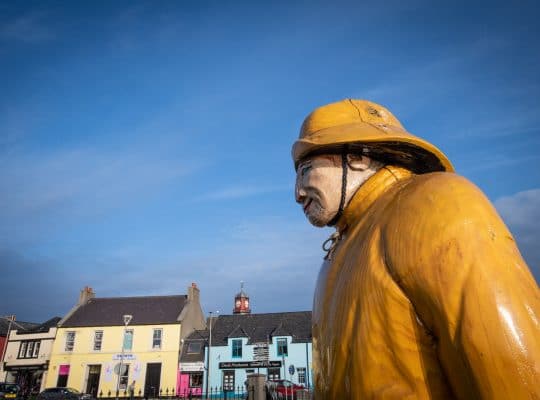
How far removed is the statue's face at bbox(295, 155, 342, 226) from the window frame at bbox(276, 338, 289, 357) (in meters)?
35.2

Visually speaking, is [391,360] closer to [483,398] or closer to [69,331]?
[483,398]

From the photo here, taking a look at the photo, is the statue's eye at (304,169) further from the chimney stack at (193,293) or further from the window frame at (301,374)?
the chimney stack at (193,293)

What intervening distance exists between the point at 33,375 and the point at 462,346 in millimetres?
46138

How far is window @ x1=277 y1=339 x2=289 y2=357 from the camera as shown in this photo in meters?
34.1

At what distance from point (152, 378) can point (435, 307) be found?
1528 inches

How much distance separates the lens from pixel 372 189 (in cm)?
152

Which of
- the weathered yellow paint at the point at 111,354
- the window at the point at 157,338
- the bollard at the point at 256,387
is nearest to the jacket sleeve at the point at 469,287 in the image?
the bollard at the point at 256,387

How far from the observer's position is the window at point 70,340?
36088mm

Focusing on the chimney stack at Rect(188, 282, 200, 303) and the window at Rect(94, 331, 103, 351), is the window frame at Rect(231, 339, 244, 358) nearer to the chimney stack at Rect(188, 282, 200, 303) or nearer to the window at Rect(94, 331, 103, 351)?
the chimney stack at Rect(188, 282, 200, 303)

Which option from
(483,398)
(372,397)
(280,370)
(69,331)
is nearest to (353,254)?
(372,397)

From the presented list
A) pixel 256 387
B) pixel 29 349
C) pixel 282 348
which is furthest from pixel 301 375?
pixel 29 349

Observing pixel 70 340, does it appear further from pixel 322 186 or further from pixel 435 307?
pixel 435 307

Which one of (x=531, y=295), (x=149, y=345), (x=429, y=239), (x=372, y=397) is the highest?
(x=149, y=345)

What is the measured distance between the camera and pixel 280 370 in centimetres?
3378
